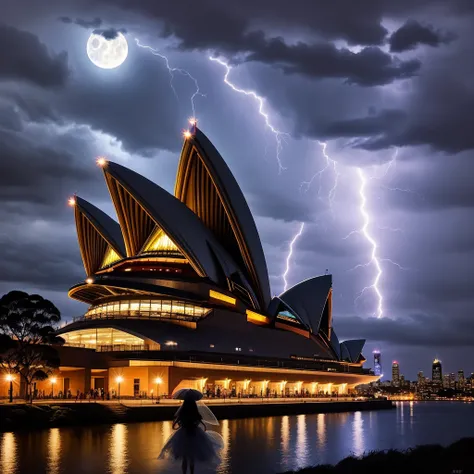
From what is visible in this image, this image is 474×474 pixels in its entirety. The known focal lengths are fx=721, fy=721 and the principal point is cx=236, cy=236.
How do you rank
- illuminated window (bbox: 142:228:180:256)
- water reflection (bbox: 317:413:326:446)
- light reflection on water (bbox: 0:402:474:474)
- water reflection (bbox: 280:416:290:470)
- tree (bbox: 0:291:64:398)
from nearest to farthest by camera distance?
light reflection on water (bbox: 0:402:474:474), water reflection (bbox: 280:416:290:470), water reflection (bbox: 317:413:326:446), tree (bbox: 0:291:64:398), illuminated window (bbox: 142:228:180:256)

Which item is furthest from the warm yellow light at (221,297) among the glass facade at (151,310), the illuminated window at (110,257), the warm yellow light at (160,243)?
the illuminated window at (110,257)

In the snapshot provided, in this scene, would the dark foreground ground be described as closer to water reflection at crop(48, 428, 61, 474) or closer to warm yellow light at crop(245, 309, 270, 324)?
water reflection at crop(48, 428, 61, 474)

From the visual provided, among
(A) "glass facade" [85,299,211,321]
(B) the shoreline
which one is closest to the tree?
(B) the shoreline

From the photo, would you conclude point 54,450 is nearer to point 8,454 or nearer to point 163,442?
point 8,454

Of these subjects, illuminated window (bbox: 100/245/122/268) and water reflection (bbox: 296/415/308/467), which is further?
illuminated window (bbox: 100/245/122/268)

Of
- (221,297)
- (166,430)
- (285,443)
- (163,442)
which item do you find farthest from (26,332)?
(221,297)

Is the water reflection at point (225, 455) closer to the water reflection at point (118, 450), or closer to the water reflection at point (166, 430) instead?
the water reflection at point (166, 430)

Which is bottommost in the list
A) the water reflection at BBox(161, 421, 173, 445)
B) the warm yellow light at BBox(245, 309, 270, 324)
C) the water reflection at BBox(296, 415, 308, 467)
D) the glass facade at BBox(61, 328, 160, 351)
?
the water reflection at BBox(296, 415, 308, 467)

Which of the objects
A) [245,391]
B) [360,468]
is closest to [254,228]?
[245,391]
